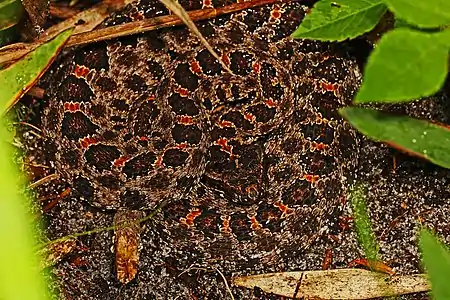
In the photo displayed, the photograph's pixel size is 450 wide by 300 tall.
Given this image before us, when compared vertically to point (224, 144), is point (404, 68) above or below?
above

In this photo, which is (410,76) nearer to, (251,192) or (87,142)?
(251,192)

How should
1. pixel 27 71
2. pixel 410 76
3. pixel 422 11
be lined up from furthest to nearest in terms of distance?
pixel 27 71
pixel 422 11
pixel 410 76

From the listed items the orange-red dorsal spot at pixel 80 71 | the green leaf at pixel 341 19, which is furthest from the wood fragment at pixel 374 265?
the orange-red dorsal spot at pixel 80 71

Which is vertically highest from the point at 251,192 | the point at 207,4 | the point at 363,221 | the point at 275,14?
the point at 207,4

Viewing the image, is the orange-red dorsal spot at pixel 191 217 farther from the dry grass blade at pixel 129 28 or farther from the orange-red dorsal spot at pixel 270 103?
the dry grass blade at pixel 129 28

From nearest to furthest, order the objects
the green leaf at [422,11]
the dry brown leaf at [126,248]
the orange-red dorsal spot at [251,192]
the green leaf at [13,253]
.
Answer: the green leaf at [13,253]
the green leaf at [422,11]
the dry brown leaf at [126,248]
the orange-red dorsal spot at [251,192]

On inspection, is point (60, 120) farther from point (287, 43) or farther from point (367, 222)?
point (367, 222)

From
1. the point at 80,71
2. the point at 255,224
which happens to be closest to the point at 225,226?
the point at 255,224

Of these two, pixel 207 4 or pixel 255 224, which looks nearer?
pixel 255 224
